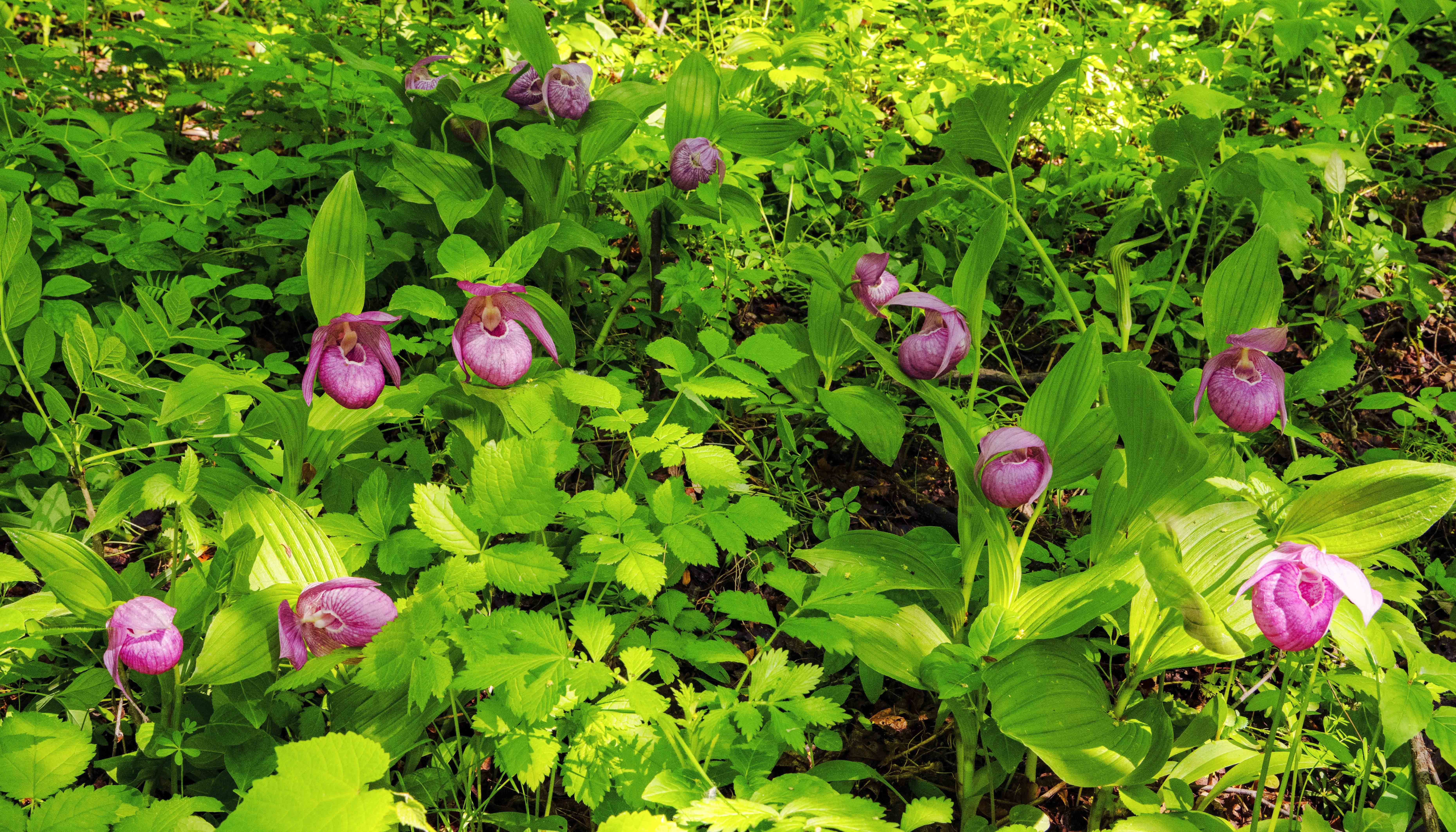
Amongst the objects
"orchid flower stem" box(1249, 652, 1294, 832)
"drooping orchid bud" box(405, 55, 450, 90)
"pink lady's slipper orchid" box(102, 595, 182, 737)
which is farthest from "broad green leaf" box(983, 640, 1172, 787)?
"drooping orchid bud" box(405, 55, 450, 90)

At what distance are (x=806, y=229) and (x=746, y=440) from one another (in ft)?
2.96

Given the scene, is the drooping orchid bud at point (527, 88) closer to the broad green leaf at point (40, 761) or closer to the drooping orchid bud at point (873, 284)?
the drooping orchid bud at point (873, 284)

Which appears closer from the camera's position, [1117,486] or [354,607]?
[354,607]

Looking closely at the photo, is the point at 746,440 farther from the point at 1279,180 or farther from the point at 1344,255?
the point at 1344,255

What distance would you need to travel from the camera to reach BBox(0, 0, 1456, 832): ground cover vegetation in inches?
46.2

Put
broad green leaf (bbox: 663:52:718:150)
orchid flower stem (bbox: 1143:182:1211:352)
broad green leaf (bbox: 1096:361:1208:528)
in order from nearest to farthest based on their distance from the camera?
broad green leaf (bbox: 1096:361:1208:528), orchid flower stem (bbox: 1143:182:1211:352), broad green leaf (bbox: 663:52:718:150)

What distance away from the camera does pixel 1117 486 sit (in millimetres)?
1475

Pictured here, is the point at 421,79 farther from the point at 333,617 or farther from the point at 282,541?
the point at 333,617

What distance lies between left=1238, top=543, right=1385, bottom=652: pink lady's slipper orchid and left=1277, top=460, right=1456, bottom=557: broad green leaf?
0.08 meters

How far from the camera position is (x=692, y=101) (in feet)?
6.93

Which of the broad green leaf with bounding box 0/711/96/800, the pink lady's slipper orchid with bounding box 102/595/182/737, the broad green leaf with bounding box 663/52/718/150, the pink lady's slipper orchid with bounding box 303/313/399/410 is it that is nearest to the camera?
the broad green leaf with bounding box 0/711/96/800

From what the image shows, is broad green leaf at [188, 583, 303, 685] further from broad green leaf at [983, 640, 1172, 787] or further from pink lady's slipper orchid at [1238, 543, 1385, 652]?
pink lady's slipper orchid at [1238, 543, 1385, 652]

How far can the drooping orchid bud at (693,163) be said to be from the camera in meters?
2.01

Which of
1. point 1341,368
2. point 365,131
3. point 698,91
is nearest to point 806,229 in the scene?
point 698,91
